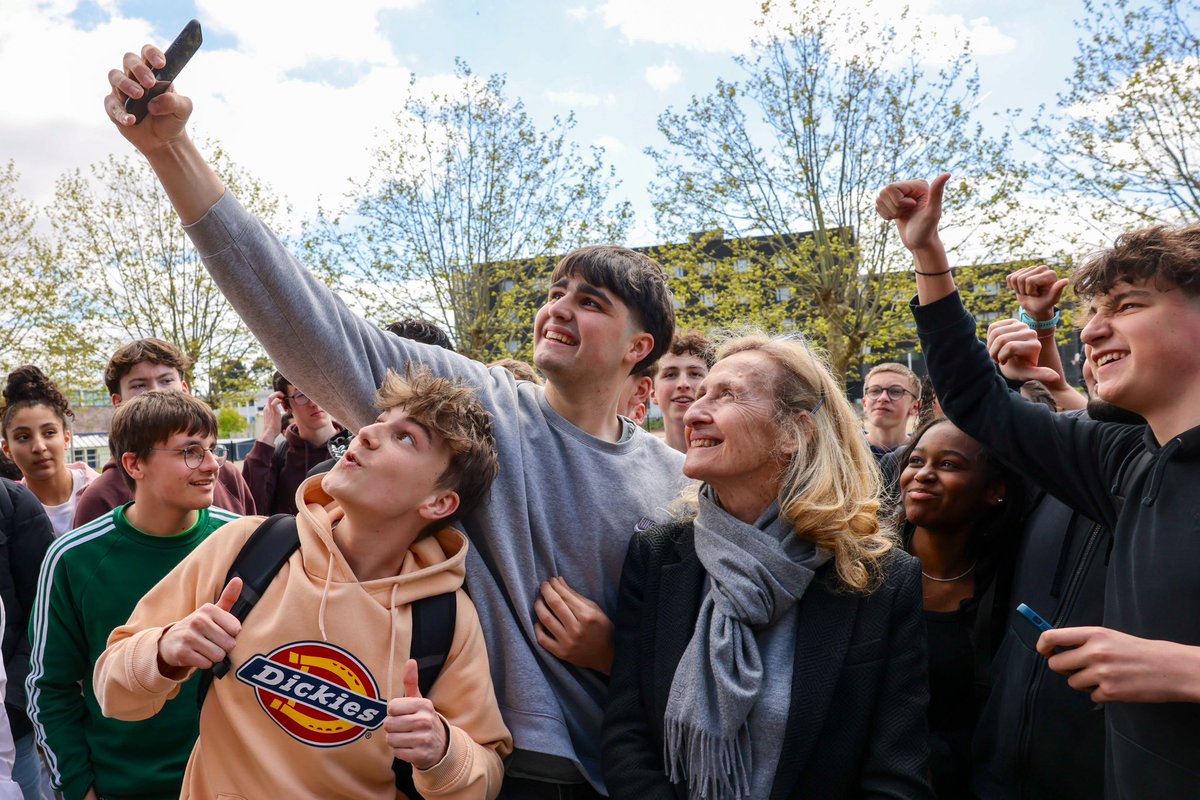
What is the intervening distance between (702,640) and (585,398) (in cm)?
83

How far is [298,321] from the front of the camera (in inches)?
82.0

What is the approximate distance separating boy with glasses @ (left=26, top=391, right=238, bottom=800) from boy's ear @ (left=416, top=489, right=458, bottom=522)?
3.26ft

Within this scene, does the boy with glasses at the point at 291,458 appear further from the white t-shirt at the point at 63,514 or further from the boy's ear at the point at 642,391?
the boy's ear at the point at 642,391

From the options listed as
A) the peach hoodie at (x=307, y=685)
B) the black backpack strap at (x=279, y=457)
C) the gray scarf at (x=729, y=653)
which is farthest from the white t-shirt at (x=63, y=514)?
the gray scarf at (x=729, y=653)

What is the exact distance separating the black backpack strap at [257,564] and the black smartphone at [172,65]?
110 cm

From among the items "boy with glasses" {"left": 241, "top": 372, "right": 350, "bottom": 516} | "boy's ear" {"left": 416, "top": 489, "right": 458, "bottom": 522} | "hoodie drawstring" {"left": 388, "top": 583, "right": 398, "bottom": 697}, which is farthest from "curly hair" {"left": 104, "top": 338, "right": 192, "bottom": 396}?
"hoodie drawstring" {"left": 388, "top": 583, "right": 398, "bottom": 697}

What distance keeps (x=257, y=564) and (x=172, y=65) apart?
1.25 metres

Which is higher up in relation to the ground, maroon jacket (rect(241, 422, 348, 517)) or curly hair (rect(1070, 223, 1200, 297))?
curly hair (rect(1070, 223, 1200, 297))

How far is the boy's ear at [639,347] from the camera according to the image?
2770 millimetres

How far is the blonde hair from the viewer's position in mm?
2320

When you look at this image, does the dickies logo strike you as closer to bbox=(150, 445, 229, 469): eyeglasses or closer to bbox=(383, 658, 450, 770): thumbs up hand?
bbox=(383, 658, 450, 770): thumbs up hand

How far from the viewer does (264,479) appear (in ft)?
17.4

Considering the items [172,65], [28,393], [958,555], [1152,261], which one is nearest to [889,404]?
[958,555]

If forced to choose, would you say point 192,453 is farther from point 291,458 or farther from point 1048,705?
point 1048,705
